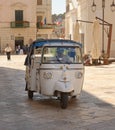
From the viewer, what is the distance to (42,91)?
13258mm

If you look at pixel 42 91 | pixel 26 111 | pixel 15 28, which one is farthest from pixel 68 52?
pixel 15 28

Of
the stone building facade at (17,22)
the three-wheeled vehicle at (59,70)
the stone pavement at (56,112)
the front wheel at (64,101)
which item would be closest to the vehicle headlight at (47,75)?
the three-wheeled vehicle at (59,70)

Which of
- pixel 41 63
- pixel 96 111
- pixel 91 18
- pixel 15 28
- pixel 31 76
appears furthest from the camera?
pixel 15 28

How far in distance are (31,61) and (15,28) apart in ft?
167

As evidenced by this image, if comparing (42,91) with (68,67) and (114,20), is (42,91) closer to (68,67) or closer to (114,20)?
(68,67)

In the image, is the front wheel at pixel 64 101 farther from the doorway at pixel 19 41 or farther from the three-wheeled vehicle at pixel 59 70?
the doorway at pixel 19 41

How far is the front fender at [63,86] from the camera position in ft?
41.4

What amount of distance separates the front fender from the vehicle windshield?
59 centimetres

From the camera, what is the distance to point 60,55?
43.5 ft

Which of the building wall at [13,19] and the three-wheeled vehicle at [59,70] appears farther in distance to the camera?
the building wall at [13,19]

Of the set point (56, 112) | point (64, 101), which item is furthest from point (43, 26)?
point (56, 112)

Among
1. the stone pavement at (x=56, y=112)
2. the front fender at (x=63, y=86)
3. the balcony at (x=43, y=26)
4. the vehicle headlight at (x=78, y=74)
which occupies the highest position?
the balcony at (x=43, y=26)

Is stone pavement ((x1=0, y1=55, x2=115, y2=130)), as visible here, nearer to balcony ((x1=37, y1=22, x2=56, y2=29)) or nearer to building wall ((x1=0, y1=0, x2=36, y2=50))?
building wall ((x1=0, y1=0, x2=36, y2=50))

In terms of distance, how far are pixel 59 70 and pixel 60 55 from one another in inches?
21.7
